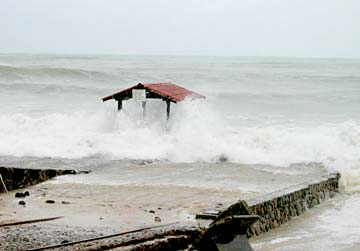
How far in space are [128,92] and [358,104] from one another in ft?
53.7

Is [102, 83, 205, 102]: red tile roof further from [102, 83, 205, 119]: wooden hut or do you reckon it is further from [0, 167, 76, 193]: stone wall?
[0, 167, 76, 193]: stone wall

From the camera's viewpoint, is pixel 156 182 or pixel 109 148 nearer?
pixel 156 182

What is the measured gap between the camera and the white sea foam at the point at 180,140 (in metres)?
14.4

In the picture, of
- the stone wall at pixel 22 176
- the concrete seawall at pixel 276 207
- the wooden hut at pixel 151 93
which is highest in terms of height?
the wooden hut at pixel 151 93

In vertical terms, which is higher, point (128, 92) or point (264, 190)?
point (128, 92)

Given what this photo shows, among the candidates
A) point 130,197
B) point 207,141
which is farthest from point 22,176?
point 207,141

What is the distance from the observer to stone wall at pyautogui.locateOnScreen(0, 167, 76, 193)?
10.6 meters

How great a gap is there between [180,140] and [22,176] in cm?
525

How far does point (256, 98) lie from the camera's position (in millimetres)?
30656

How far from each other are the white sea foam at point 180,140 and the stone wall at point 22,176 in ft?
11.5

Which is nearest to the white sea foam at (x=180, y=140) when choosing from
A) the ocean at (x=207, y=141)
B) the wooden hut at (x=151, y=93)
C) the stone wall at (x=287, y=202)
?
the ocean at (x=207, y=141)

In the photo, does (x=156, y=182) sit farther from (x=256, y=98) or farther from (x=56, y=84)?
(x=56, y=84)

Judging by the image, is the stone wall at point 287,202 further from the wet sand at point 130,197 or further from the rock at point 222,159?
the rock at point 222,159

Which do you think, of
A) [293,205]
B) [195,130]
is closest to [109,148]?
[195,130]
